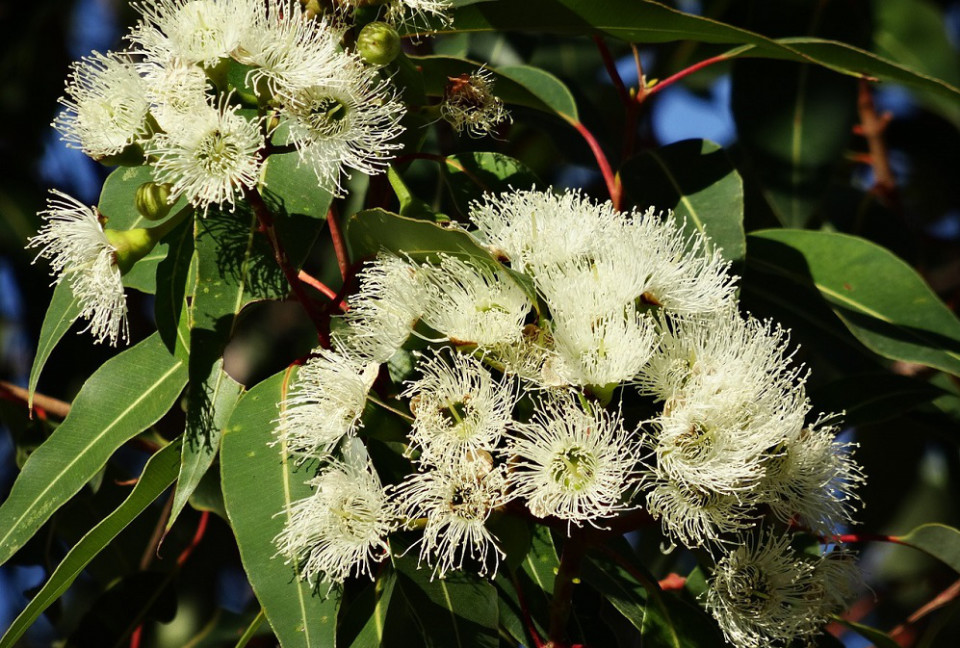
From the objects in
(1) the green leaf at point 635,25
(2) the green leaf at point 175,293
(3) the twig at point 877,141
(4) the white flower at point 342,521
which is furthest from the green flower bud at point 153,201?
(3) the twig at point 877,141

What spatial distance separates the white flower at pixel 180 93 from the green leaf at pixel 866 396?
1003mm

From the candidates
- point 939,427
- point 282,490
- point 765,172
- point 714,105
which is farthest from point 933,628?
point 714,105

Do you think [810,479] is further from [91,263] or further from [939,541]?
[91,263]

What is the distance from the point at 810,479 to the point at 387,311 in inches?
20.0

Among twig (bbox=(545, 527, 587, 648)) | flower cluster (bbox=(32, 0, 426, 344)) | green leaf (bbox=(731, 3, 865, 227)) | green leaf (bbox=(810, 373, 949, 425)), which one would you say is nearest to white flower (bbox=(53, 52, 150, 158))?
flower cluster (bbox=(32, 0, 426, 344))

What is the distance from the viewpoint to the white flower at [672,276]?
3.77ft

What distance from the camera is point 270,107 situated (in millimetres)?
1163

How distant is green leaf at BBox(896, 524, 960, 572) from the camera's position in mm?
1527

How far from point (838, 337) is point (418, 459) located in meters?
0.80

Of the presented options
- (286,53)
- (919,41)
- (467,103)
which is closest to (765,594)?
(467,103)

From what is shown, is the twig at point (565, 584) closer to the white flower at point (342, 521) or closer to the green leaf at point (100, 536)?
the white flower at point (342, 521)

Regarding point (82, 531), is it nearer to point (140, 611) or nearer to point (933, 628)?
point (140, 611)

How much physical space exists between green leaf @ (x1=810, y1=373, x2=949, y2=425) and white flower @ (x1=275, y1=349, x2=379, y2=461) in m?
0.78

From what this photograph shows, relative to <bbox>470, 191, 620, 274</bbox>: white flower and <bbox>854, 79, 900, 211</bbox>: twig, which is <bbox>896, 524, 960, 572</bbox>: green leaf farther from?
<bbox>854, 79, 900, 211</bbox>: twig
